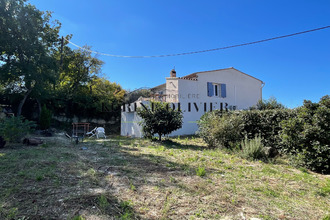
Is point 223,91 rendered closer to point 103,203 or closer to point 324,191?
point 324,191

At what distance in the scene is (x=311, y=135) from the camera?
15.8ft

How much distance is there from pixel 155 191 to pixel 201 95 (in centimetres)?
1294

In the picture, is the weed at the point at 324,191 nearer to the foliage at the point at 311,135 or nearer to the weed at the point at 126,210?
the foliage at the point at 311,135

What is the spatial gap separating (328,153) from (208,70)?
1218 centimetres

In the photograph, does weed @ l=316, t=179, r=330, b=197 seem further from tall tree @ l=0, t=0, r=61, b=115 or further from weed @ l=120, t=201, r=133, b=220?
tall tree @ l=0, t=0, r=61, b=115

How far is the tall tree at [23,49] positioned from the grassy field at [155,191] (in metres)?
9.27

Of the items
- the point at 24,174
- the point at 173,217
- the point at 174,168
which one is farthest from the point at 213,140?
the point at 24,174

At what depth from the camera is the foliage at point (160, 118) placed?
9.04m

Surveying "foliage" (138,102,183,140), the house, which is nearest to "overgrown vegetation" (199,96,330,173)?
"foliage" (138,102,183,140)

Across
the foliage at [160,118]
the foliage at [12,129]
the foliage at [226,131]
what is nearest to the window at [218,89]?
the foliage at [160,118]

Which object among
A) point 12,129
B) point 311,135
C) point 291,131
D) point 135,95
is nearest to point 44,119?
A: point 12,129

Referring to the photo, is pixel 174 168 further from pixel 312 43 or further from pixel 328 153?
pixel 312 43

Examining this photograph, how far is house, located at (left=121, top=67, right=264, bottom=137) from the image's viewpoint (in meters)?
13.6

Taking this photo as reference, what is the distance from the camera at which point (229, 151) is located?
6.87 m
